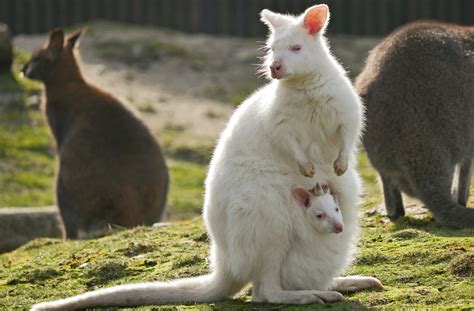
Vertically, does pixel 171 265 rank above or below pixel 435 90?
below

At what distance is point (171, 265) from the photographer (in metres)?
6.64

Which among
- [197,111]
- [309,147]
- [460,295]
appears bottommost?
[197,111]

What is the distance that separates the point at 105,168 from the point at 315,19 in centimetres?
454

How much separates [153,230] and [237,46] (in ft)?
36.2

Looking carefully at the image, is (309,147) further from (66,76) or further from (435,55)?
(66,76)

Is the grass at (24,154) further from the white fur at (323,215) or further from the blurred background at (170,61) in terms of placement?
the white fur at (323,215)

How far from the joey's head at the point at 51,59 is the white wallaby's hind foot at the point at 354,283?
595 centimetres

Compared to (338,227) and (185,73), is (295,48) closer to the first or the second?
(338,227)

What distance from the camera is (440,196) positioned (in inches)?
283

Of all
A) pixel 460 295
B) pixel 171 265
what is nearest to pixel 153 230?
pixel 171 265

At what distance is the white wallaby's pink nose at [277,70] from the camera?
17.7ft

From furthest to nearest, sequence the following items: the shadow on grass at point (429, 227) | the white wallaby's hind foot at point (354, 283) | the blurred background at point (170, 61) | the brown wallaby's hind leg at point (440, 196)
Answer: the blurred background at point (170, 61) → the brown wallaby's hind leg at point (440, 196) → the shadow on grass at point (429, 227) → the white wallaby's hind foot at point (354, 283)

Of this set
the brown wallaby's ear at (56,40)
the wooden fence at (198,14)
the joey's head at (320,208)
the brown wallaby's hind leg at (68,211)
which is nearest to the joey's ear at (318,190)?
the joey's head at (320,208)

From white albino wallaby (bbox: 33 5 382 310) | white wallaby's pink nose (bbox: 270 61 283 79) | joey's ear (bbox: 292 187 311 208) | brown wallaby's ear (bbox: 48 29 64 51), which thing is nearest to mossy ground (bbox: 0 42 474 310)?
white albino wallaby (bbox: 33 5 382 310)
